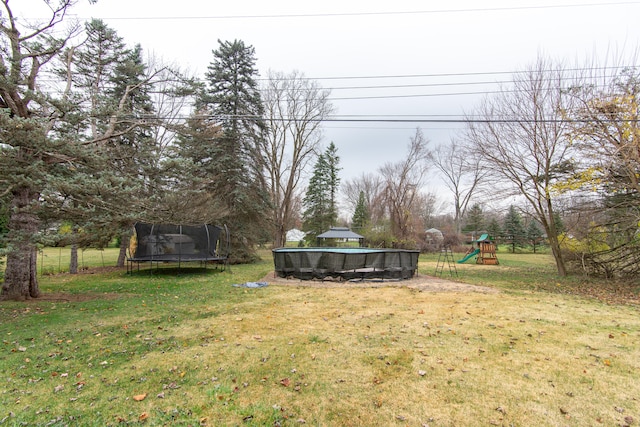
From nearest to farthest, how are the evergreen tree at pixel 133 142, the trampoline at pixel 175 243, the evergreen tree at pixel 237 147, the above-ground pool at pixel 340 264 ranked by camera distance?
the evergreen tree at pixel 133 142 < the above-ground pool at pixel 340 264 < the trampoline at pixel 175 243 < the evergreen tree at pixel 237 147

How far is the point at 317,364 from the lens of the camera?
3619 millimetres

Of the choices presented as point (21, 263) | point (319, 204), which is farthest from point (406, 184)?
point (21, 263)

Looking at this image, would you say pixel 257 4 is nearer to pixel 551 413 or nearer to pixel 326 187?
pixel 551 413

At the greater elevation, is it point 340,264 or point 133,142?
point 133,142

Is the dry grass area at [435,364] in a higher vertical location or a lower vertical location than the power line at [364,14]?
lower

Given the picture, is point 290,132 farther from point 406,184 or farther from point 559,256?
point 559,256

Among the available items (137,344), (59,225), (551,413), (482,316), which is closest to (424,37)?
(482,316)

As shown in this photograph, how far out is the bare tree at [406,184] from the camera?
93.1 feet

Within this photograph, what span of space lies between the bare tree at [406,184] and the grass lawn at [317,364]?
70.9 ft

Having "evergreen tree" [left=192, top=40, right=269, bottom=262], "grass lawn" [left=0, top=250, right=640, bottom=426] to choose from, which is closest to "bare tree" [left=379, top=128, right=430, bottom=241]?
"evergreen tree" [left=192, top=40, right=269, bottom=262]

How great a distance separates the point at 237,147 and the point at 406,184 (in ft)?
57.5

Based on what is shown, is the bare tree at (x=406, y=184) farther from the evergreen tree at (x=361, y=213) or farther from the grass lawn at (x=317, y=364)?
the grass lawn at (x=317, y=364)

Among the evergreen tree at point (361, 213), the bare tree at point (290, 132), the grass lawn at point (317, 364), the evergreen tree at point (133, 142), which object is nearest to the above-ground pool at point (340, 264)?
the grass lawn at point (317, 364)

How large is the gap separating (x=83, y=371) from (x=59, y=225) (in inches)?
244
